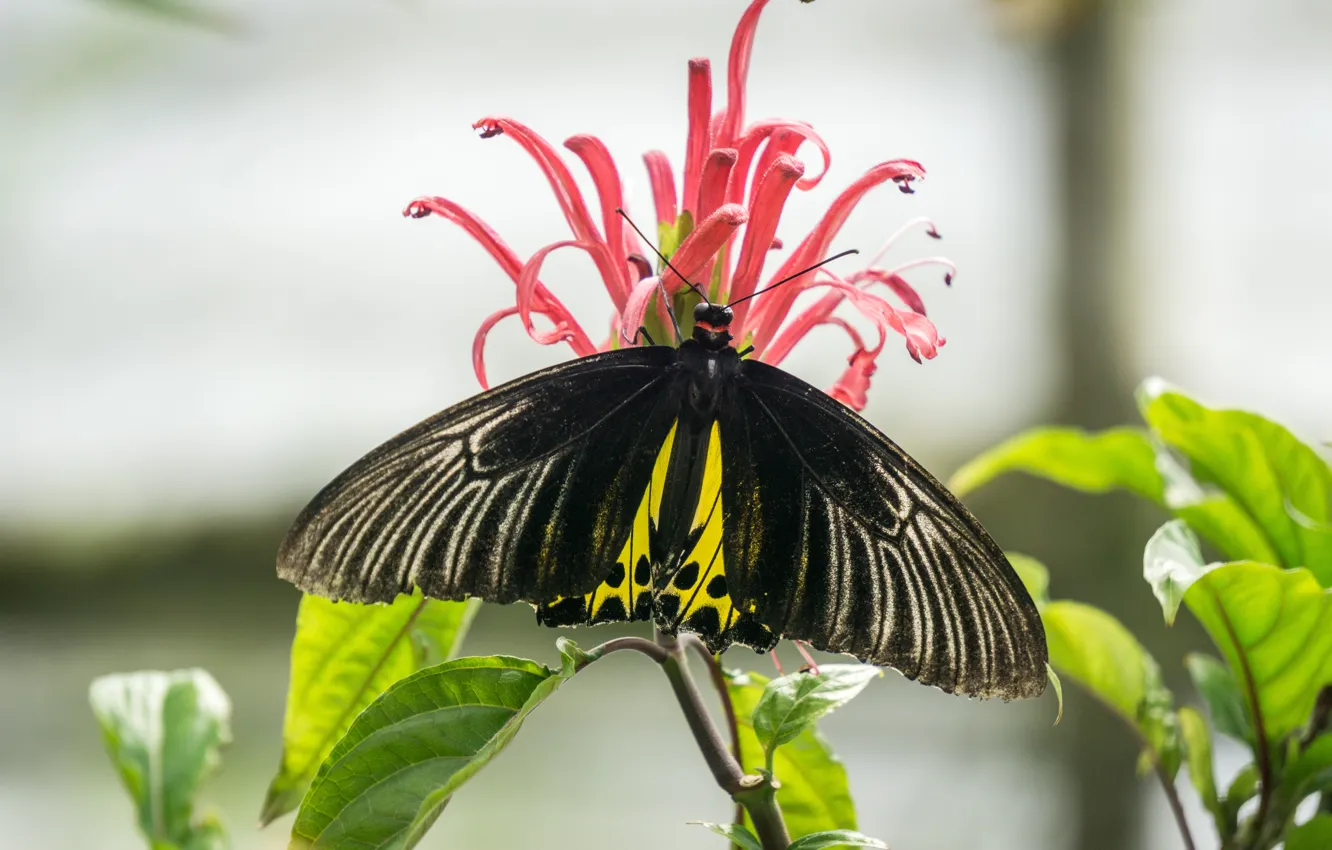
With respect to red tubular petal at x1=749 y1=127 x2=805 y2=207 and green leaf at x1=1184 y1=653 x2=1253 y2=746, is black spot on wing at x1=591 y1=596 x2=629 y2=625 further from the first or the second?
green leaf at x1=1184 y1=653 x2=1253 y2=746

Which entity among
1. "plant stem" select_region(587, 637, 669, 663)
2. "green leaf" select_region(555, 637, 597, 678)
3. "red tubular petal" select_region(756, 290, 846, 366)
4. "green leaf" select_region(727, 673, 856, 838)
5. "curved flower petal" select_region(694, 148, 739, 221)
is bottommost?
"green leaf" select_region(727, 673, 856, 838)

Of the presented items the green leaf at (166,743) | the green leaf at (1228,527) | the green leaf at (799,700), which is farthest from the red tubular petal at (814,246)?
the green leaf at (166,743)

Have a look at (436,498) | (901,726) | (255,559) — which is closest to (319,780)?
(436,498)

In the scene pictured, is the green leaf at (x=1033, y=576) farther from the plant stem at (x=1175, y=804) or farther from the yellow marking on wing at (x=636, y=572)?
the yellow marking on wing at (x=636, y=572)

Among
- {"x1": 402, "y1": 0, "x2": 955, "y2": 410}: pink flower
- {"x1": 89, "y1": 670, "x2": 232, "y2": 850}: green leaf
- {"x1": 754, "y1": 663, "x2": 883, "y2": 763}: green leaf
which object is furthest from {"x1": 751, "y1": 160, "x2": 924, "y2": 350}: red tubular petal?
{"x1": 89, "y1": 670, "x2": 232, "y2": 850}: green leaf

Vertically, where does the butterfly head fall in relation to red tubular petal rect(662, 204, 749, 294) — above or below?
below

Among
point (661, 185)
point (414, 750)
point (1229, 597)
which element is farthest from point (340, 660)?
point (1229, 597)
